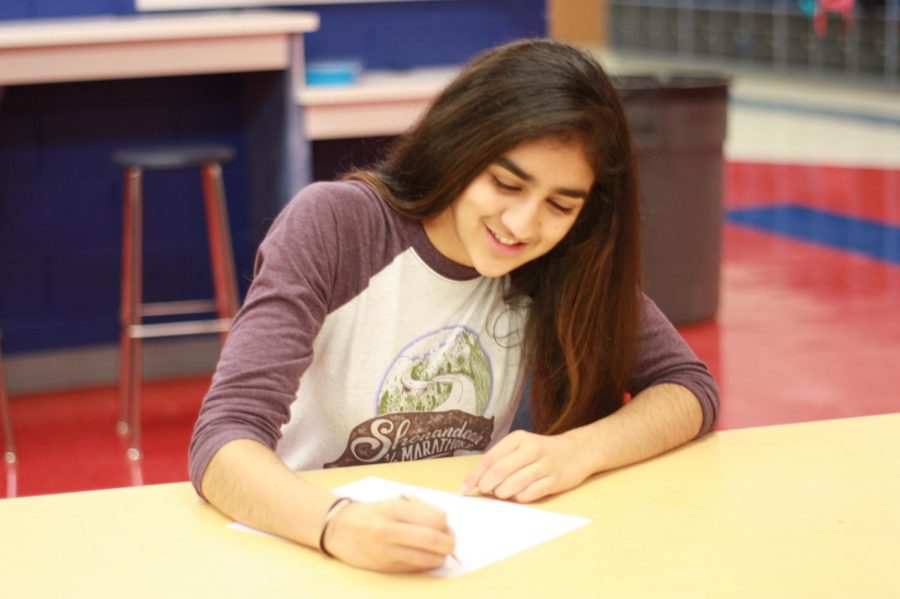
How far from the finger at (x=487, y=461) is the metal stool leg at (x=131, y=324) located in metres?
2.22

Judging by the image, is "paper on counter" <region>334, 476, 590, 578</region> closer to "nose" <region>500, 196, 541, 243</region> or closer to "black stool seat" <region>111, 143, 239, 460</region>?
"nose" <region>500, 196, 541, 243</region>

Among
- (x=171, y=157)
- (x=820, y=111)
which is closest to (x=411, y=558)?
(x=171, y=157)

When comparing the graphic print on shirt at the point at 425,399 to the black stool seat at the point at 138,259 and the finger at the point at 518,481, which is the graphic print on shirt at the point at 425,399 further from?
the black stool seat at the point at 138,259

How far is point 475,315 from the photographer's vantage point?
5.61 feet

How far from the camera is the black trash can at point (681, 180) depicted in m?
4.41

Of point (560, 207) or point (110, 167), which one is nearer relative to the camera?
point (560, 207)

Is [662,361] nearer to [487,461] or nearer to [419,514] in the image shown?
[487,461]

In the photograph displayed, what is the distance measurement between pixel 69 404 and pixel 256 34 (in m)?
1.28

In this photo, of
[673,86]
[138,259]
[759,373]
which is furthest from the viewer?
[673,86]

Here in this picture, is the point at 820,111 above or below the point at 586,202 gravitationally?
below

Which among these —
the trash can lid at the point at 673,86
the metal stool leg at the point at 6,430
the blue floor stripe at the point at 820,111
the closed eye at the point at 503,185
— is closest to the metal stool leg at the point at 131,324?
the metal stool leg at the point at 6,430

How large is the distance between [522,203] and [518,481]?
330 millimetres

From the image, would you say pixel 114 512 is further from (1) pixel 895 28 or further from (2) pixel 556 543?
(1) pixel 895 28

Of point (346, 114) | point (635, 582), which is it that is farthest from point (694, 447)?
point (346, 114)
